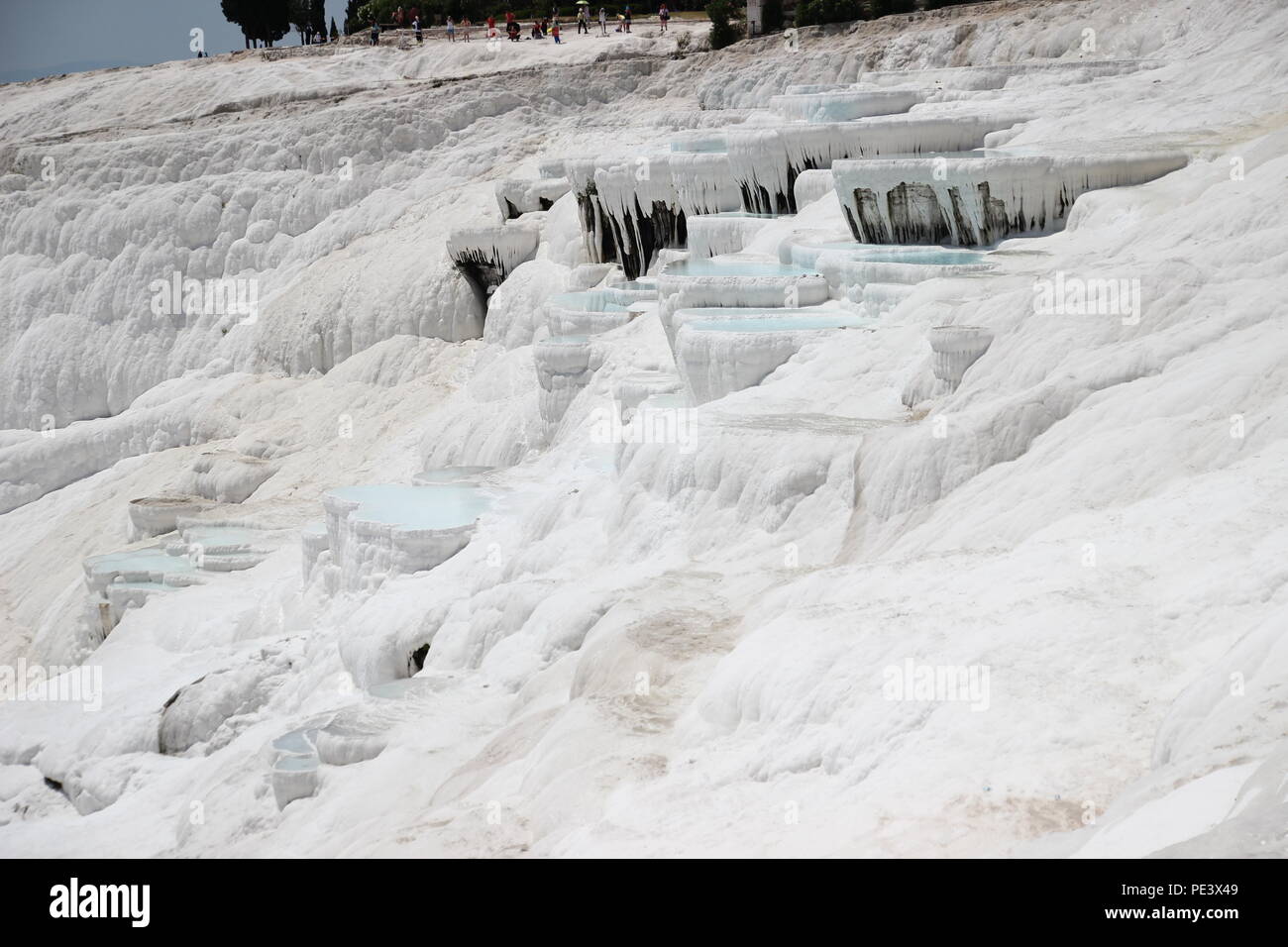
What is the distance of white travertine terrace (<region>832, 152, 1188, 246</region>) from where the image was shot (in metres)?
13.9

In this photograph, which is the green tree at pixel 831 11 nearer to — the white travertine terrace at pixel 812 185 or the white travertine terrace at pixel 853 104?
the white travertine terrace at pixel 853 104

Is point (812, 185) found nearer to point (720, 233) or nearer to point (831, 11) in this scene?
point (720, 233)

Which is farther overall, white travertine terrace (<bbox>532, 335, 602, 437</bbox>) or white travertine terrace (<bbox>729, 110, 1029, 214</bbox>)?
white travertine terrace (<bbox>729, 110, 1029, 214</bbox>)

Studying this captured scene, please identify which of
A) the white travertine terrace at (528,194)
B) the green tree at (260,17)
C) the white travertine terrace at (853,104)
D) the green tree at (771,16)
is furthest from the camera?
the green tree at (260,17)

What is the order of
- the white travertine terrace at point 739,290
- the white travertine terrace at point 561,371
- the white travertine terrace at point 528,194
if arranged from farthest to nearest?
1. the white travertine terrace at point 528,194
2. the white travertine terrace at point 561,371
3. the white travertine terrace at point 739,290

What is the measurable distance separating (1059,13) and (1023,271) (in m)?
12.1

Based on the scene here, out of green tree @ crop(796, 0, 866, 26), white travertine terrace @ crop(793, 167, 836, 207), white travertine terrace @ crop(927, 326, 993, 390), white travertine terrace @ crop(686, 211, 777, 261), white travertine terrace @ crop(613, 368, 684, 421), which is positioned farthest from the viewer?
green tree @ crop(796, 0, 866, 26)

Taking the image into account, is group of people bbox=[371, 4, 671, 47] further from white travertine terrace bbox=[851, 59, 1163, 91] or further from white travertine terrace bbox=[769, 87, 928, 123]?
white travertine terrace bbox=[769, 87, 928, 123]

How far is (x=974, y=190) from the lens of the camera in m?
14.6

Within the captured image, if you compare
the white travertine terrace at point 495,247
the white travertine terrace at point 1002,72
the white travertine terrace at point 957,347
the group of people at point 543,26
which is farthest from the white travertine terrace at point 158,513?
the group of people at point 543,26

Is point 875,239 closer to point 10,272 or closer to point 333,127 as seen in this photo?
point 333,127

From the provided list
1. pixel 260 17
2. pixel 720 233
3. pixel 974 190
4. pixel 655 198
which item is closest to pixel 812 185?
pixel 720 233

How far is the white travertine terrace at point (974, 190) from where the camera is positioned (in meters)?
13.9

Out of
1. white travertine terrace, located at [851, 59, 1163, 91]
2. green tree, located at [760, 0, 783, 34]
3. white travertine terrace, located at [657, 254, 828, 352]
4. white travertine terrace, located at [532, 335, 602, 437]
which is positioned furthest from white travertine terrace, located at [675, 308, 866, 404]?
green tree, located at [760, 0, 783, 34]
